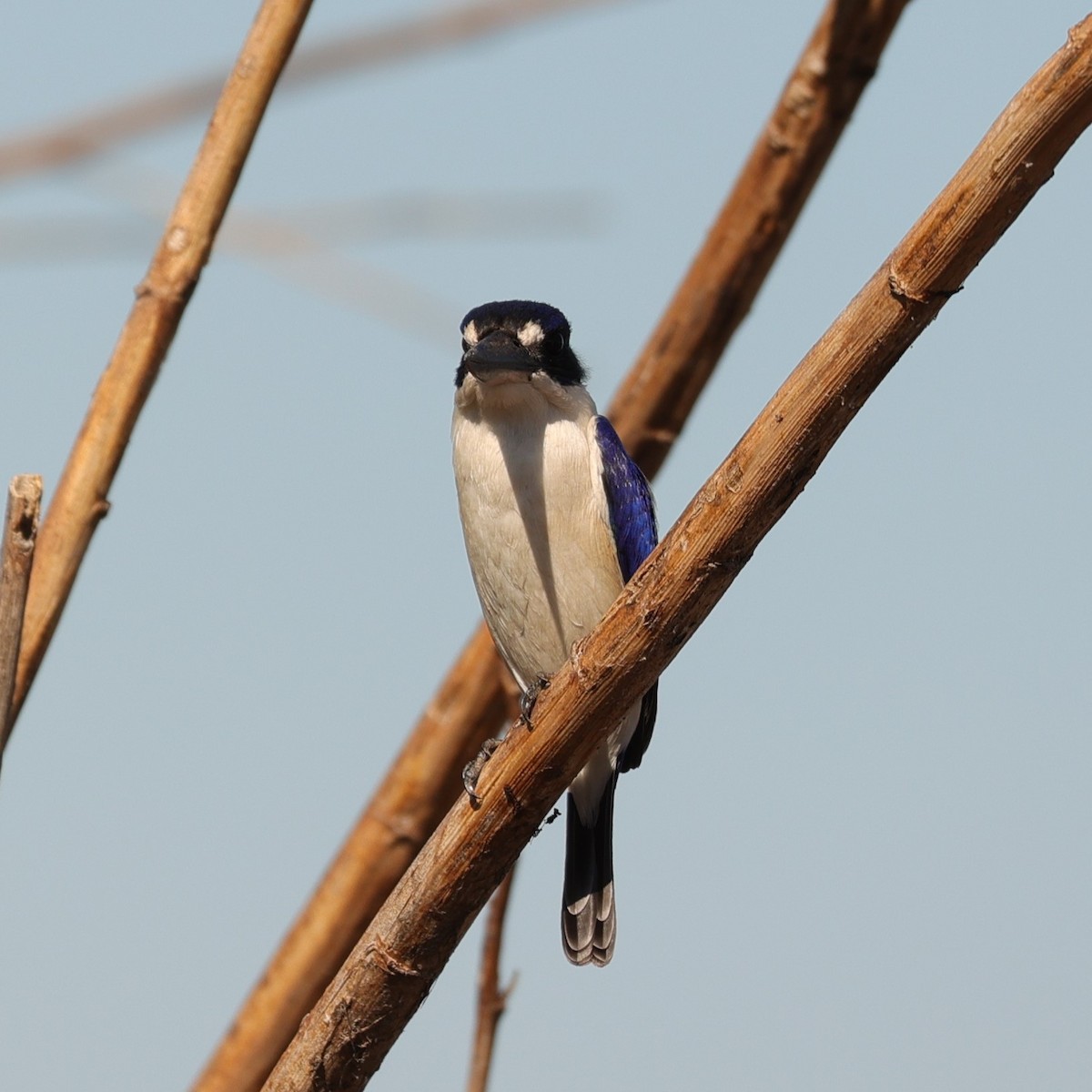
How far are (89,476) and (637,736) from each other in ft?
8.67

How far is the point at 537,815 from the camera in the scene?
3393 millimetres

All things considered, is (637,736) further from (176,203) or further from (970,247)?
(970,247)

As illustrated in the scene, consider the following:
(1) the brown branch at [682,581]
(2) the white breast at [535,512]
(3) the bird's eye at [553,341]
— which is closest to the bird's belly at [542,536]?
(2) the white breast at [535,512]

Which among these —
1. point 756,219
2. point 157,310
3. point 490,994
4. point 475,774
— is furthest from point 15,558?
point 756,219

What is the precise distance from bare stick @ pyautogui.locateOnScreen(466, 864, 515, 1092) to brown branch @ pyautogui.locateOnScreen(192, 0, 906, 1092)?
42.6 inches

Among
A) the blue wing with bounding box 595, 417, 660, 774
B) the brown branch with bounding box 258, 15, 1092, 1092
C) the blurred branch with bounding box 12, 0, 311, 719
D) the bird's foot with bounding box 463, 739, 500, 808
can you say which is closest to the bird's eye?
the blue wing with bounding box 595, 417, 660, 774

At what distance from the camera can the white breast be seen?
524cm

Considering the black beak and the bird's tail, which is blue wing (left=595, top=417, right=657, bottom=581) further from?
the bird's tail

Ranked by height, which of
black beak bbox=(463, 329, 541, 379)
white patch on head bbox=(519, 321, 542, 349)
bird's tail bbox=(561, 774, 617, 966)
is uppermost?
white patch on head bbox=(519, 321, 542, 349)

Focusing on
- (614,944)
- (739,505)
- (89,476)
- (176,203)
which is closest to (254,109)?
(176,203)

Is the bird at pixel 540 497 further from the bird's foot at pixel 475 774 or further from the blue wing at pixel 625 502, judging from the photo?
the bird's foot at pixel 475 774

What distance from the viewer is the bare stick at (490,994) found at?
12.5 ft

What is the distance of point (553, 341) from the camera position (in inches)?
215

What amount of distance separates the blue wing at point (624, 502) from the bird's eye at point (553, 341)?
0.29 metres
